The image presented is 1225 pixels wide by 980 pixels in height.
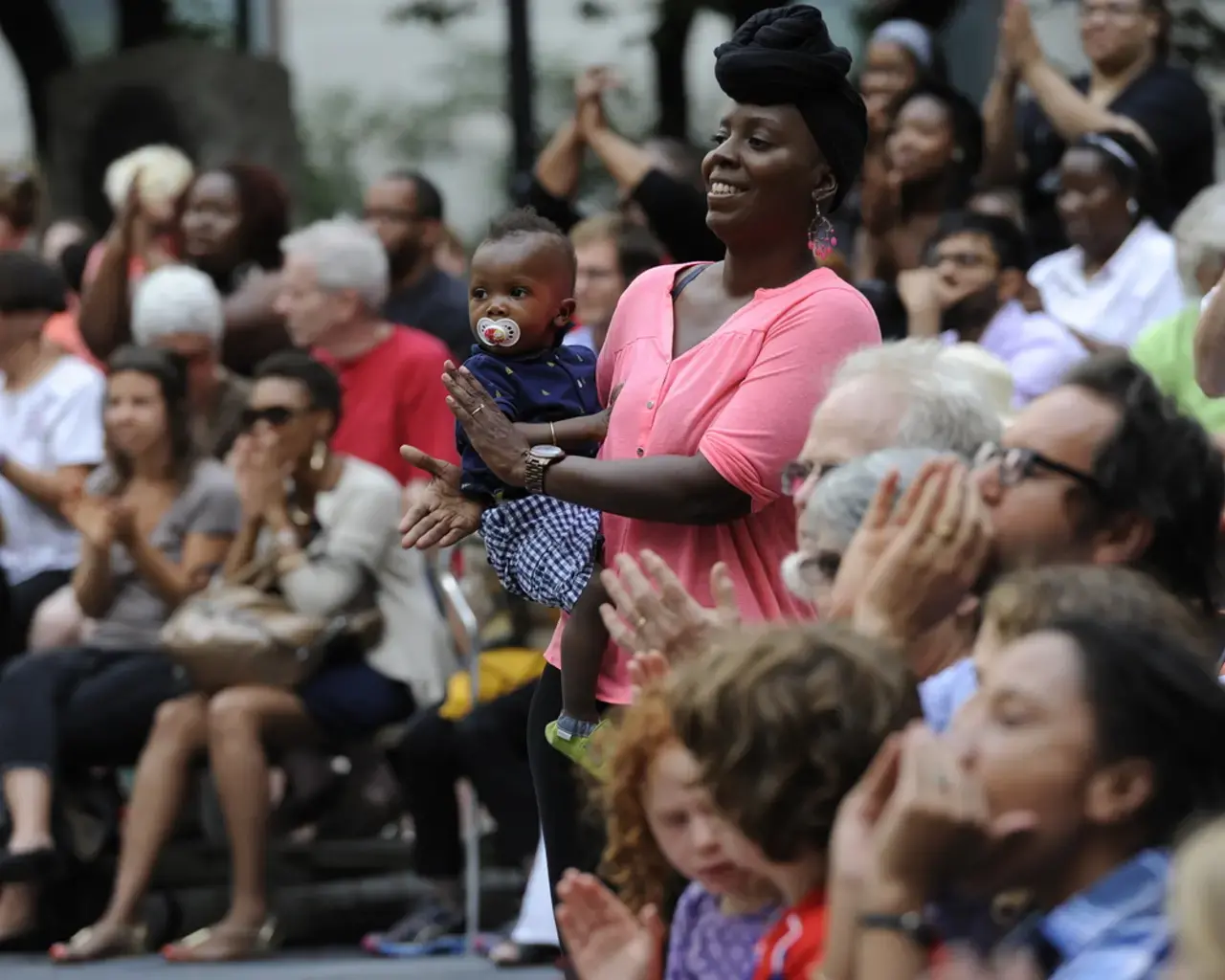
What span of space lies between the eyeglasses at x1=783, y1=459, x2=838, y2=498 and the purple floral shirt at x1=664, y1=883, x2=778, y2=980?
23.5 inches

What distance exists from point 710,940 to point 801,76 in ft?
4.33

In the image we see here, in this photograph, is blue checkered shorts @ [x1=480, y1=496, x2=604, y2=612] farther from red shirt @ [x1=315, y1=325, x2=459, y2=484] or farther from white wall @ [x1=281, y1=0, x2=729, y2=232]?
white wall @ [x1=281, y1=0, x2=729, y2=232]

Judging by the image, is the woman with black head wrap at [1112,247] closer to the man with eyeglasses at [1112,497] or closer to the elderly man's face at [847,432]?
the elderly man's face at [847,432]

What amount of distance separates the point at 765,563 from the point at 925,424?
0.45 meters

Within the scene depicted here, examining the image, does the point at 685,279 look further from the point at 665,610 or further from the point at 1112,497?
the point at 1112,497

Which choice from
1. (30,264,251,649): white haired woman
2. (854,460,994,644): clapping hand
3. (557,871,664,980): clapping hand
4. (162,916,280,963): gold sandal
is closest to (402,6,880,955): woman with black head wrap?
(854,460,994,644): clapping hand

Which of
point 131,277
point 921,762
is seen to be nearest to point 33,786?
point 131,277

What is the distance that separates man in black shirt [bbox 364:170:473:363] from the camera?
789 centimetres

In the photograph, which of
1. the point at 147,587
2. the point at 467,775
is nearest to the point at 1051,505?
the point at 467,775

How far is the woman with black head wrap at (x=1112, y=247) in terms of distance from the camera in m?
6.48

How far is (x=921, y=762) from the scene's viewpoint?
2.21 meters

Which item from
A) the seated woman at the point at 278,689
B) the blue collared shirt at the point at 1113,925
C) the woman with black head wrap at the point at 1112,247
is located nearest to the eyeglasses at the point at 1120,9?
the woman with black head wrap at the point at 1112,247

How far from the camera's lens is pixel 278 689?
21.9 feet

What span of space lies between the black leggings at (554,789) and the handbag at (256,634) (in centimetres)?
289
